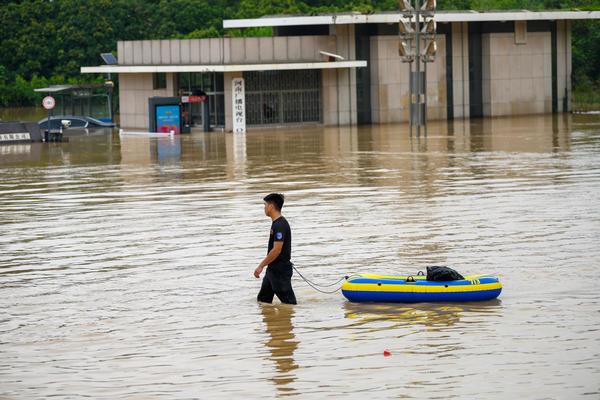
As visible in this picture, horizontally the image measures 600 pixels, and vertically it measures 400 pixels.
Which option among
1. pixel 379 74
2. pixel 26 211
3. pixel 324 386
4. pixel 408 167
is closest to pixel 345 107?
pixel 379 74

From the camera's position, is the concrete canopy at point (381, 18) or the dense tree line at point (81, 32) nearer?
the concrete canopy at point (381, 18)

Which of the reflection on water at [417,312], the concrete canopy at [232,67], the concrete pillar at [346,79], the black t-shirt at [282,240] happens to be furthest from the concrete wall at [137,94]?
the reflection on water at [417,312]

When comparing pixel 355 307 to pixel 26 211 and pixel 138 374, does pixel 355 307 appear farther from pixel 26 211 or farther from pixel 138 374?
pixel 26 211

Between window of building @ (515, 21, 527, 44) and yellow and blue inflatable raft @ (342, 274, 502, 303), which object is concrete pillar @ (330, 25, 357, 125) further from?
yellow and blue inflatable raft @ (342, 274, 502, 303)

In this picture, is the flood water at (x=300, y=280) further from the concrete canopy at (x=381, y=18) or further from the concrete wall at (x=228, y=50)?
the concrete canopy at (x=381, y=18)

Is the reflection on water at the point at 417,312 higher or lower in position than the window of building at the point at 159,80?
lower

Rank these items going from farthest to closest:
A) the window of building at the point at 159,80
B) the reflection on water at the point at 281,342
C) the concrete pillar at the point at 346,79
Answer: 1. the window of building at the point at 159,80
2. the concrete pillar at the point at 346,79
3. the reflection on water at the point at 281,342

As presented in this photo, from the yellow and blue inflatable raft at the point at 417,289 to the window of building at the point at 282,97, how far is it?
4303cm

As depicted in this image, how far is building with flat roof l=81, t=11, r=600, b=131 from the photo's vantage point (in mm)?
57562

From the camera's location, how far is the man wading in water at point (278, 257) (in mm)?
15594

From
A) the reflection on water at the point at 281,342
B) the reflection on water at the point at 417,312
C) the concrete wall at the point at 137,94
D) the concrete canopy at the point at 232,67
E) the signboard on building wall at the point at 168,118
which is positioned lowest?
the reflection on water at the point at 281,342

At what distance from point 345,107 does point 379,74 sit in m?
2.36

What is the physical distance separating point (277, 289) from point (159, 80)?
4582 centimetres

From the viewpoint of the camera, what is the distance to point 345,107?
2365 inches
